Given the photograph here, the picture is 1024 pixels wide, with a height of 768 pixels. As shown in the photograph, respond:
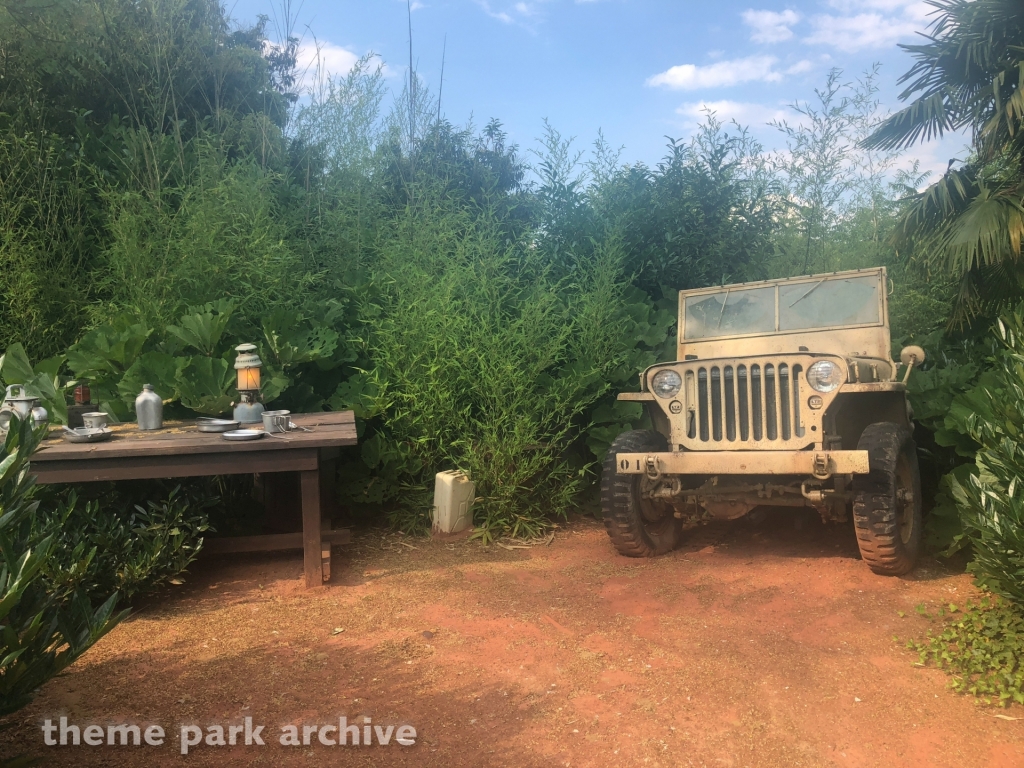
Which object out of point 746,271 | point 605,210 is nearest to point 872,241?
point 746,271

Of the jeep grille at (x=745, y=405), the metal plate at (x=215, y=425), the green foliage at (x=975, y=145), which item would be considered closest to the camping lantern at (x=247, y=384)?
the metal plate at (x=215, y=425)

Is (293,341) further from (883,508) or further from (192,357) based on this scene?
(883,508)

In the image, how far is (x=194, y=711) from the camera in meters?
2.48

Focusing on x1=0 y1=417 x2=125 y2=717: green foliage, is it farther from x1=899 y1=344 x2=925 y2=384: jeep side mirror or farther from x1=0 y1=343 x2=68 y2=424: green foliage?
x1=899 y1=344 x2=925 y2=384: jeep side mirror

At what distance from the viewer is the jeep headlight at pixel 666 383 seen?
4133mm

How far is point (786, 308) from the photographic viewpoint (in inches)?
190

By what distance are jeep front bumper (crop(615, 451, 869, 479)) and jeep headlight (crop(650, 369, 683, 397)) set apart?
39 centimetres

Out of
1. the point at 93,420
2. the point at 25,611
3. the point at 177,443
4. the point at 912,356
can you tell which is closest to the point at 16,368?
the point at 93,420

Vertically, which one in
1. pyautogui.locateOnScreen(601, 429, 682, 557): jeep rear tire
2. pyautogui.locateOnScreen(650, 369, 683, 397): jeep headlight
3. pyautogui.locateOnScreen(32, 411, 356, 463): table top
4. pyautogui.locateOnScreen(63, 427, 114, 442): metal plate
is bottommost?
pyautogui.locateOnScreen(601, 429, 682, 557): jeep rear tire

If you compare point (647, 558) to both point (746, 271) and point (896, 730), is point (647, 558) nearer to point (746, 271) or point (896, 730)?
point (896, 730)

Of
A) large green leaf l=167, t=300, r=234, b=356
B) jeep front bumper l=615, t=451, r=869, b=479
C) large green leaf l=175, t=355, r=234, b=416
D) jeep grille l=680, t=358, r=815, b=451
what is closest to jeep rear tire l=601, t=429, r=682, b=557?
jeep front bumper l=615, t=451, r=869, b=479

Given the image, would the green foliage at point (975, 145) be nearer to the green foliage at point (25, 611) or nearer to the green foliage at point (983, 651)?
the green foliage at point (983, 651)

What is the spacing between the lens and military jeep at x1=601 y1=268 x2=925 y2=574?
3.65m

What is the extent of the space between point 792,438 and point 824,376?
36 centimetres
